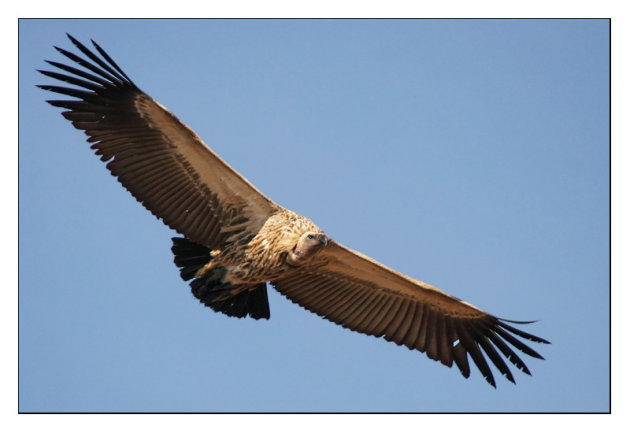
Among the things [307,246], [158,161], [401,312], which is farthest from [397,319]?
[158,161]

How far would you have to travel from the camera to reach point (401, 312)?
1295 centimetres

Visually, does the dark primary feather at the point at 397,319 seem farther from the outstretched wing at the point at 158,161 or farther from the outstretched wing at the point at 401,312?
the outstretched wing at the point at 158,161

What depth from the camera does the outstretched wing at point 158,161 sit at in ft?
39.0

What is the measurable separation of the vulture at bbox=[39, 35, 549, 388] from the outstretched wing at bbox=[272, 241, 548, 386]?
0.03 meters

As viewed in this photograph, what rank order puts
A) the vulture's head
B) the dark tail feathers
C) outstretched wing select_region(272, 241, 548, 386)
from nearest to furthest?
the vulture's head
the dark tail feathers
outstretched wing select_region(272, 241, 548, 386)

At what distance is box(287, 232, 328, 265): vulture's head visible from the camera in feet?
37.9

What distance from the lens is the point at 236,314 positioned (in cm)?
1212

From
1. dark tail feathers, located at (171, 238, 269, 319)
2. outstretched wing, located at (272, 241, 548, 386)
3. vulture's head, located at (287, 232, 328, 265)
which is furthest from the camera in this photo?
outstretched wing, located at (272, 241, 548, 386)

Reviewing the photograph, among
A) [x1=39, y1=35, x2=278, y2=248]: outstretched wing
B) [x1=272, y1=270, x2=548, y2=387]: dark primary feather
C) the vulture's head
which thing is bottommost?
[x1=272, y1=270, x2=548, y2=387]: dark primary feather

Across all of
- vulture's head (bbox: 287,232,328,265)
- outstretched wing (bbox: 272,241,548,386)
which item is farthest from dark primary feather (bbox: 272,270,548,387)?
vulture's head (bbox: 287,232,328,265)

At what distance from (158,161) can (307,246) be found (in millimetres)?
2112

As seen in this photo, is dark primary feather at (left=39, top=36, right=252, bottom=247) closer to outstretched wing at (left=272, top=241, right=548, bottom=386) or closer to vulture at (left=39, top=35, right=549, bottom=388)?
vulture at (left=39, top=35, right=549, bottom=388)

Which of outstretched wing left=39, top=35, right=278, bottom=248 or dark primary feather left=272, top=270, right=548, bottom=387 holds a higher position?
outstretched wing left=39, top=35, right=278, bottom=248

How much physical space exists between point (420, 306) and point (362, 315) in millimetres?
753
